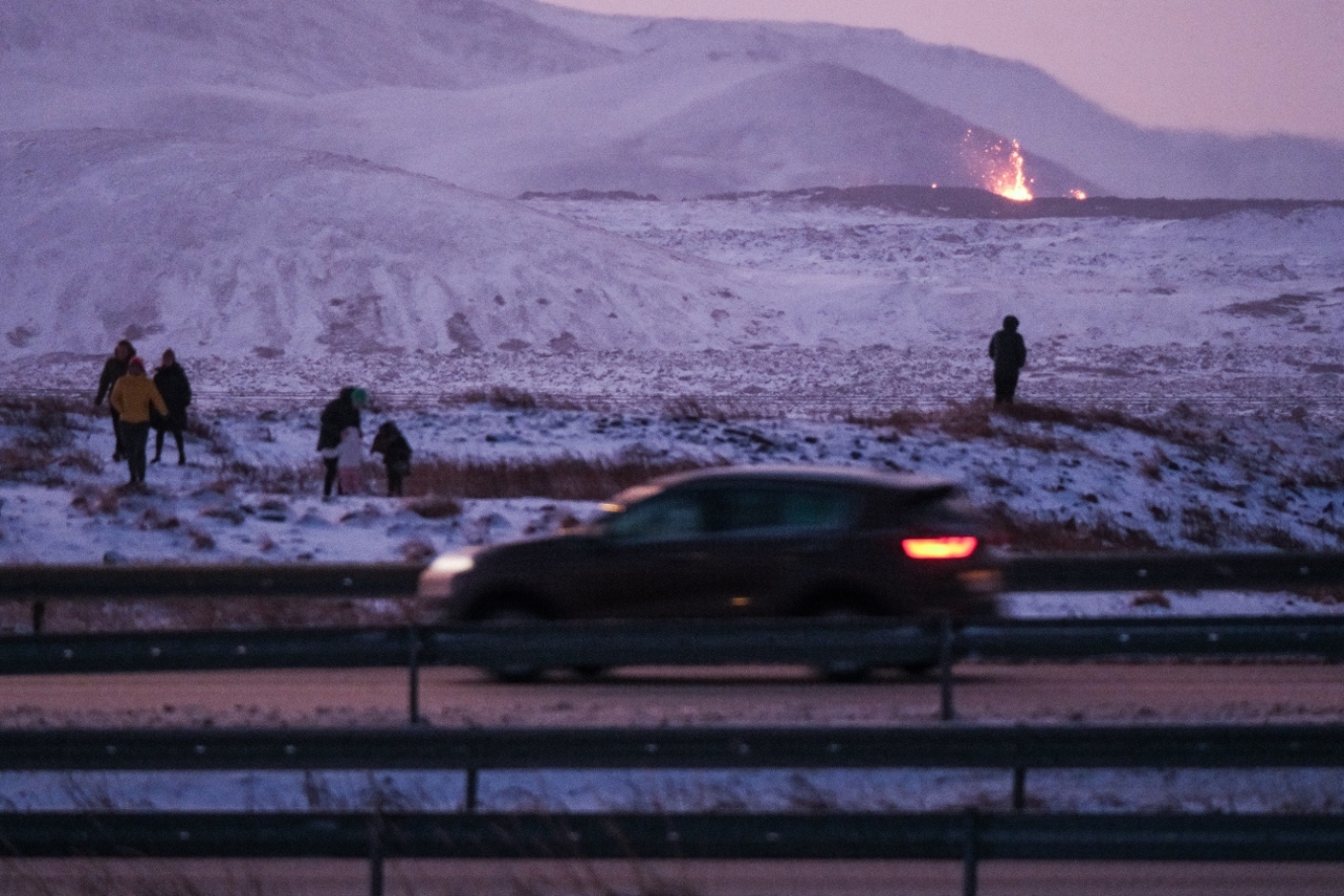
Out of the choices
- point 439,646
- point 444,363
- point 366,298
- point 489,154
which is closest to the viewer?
point 439,646

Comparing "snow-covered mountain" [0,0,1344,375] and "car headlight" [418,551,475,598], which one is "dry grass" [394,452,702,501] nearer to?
"car headlight" [418,551,475,598]

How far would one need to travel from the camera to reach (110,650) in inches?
374

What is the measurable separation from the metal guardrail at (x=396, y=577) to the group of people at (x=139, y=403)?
7.78m

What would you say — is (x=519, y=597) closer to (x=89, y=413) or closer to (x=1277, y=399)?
(x=89, y=413)

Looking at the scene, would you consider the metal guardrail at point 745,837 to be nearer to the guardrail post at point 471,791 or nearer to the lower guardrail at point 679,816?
the lower guardrail at point 679,816

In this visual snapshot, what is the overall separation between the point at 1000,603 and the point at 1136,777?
9.77ft

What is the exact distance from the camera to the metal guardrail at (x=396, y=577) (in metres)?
12.9

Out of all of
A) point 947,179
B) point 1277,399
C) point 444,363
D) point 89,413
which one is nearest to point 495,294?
point 444,363

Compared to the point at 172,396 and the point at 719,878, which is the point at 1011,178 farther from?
the point at 719,878

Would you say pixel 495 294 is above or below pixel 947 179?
below

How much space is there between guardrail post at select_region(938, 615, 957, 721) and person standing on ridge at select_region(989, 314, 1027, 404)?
17217mm

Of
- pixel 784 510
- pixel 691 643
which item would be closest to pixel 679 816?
pixel 691 643

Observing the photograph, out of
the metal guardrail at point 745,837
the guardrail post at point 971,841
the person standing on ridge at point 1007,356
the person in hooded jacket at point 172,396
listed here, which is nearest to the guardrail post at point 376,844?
the metal guardrail at point 745,837

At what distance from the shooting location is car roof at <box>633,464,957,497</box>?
1231 cm
